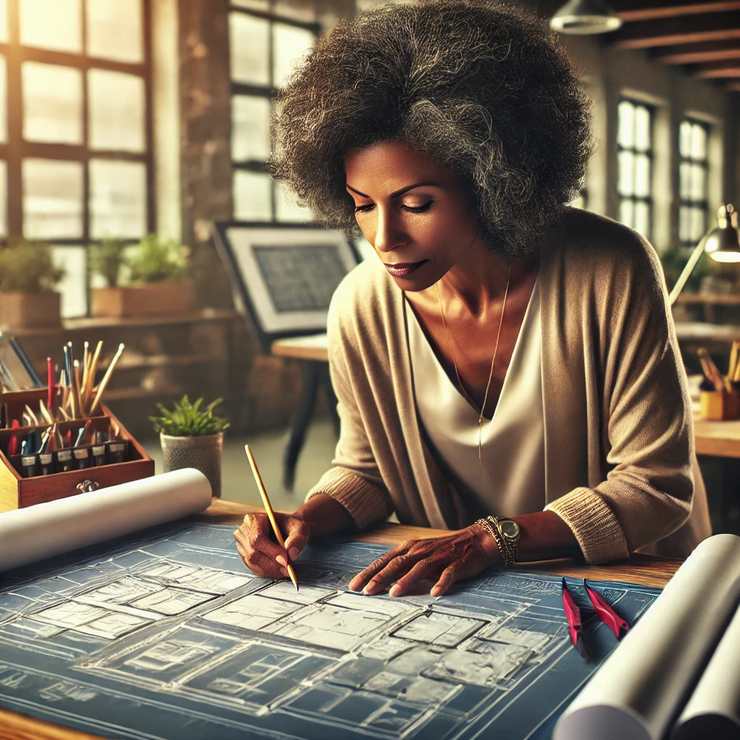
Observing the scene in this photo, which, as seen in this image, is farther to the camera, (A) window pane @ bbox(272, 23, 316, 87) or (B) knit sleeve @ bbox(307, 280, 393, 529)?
(A) window pane @ bbox(272, 23, 316, 87)

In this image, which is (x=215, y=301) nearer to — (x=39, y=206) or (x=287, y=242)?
(x=39, y=206)

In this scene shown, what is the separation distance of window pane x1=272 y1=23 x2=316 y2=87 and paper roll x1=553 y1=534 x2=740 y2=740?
21.6 feet

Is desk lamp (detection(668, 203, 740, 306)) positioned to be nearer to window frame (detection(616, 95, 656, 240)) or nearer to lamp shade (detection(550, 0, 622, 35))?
lamp shade (detection(550, 0, 622, 35))

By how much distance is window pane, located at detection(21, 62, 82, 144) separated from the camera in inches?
227

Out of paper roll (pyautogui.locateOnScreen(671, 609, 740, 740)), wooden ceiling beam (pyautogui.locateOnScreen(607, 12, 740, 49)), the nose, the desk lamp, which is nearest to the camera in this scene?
paper roll (pyautogui.locateOnScreen(671, 609, 740, 740))

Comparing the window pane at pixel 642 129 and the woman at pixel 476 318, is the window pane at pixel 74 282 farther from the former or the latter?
the window pane at pixel 642 129

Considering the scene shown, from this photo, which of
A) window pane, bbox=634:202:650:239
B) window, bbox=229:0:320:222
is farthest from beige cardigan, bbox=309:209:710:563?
window pane, bbox=634:202:650:239

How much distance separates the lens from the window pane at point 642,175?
11.2 metres

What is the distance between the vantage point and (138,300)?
6.23 metres

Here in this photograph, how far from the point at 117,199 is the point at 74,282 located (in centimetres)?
63

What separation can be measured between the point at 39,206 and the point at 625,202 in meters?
7.10

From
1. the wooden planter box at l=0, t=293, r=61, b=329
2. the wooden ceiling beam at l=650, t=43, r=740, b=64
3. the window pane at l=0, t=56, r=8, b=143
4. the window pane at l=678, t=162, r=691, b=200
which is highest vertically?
the wooden ceiling beam at l=650, t=43, r=740, b=64

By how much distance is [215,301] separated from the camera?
272 inches

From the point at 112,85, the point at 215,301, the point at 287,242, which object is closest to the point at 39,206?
the point at 112,85
